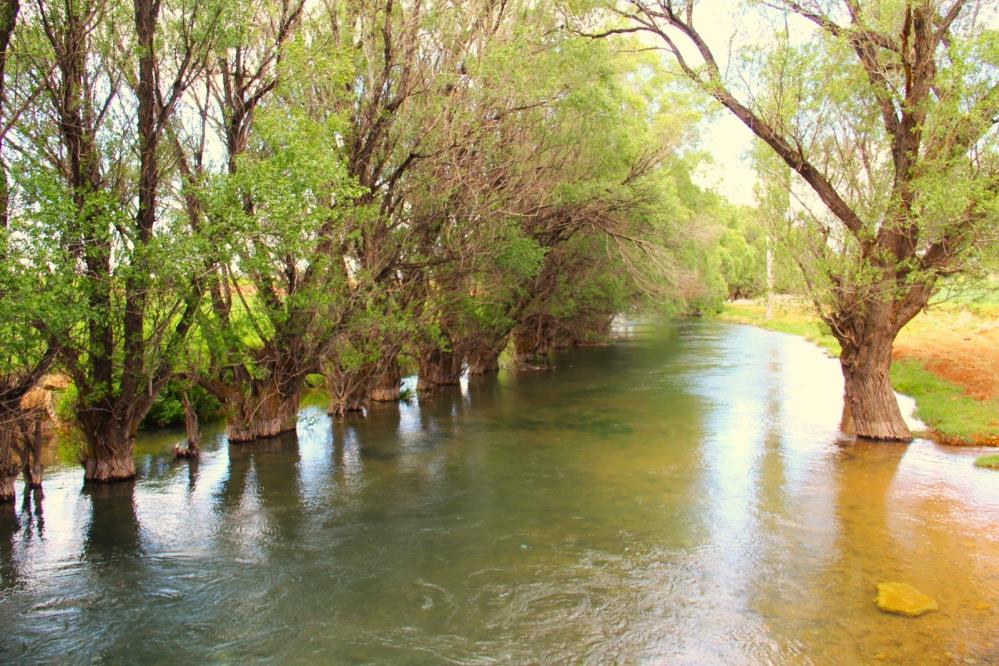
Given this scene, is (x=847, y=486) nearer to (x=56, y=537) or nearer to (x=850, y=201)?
(x=850, y=201)

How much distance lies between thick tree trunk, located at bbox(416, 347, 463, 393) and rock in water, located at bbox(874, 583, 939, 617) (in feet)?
64.1

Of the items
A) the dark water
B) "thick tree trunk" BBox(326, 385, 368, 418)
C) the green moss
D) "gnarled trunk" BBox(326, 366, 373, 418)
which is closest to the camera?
the dark water

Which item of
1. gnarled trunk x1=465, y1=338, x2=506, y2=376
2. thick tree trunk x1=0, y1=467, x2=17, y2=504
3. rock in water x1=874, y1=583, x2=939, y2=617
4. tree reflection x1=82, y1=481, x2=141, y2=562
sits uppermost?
gnarled trunk x1=465, y1=338, x2=506, y2=376

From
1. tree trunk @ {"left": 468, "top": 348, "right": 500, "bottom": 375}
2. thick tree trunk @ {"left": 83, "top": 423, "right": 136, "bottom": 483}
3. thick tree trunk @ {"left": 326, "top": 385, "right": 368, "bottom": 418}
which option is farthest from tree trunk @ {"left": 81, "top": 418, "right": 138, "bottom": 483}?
tree trunk @ {"left": 468, "top": 348, "right": 500, "bottom": 375}

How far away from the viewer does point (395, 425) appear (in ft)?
69.6

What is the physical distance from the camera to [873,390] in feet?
55.4

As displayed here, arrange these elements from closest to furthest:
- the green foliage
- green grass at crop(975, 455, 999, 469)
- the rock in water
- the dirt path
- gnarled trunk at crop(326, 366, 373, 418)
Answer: the rock in water, green grass at crop(975, 455, 999, 469), the green foliage, gnarled trunk at crop(326, 366, 373, 418), the dirt path

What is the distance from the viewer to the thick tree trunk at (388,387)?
2497cm

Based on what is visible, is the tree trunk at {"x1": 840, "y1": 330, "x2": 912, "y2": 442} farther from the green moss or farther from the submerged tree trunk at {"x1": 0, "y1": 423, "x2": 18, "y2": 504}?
Result: the submerged tree trunk at {"x1": 0, "y1": 423, "x2": 18, "y2": 504}

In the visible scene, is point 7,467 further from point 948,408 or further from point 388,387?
point 948,408

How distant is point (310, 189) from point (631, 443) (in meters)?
10.3

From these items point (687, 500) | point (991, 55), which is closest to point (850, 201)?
point (991, 55)

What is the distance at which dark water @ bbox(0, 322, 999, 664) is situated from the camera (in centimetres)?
813

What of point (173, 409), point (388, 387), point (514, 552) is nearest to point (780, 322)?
point (388, 387)
